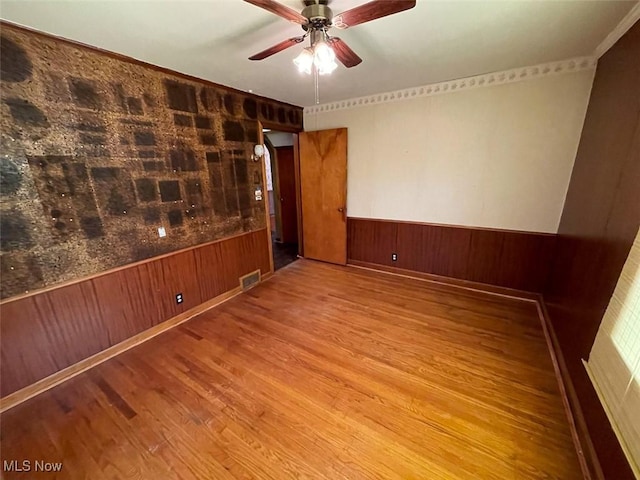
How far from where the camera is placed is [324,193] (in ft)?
13.0

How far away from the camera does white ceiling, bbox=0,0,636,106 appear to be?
145cm

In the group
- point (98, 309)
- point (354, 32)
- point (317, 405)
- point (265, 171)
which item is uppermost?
point (354, 32)

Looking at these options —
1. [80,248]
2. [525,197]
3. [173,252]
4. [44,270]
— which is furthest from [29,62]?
[525,197]

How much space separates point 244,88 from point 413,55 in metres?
1.83

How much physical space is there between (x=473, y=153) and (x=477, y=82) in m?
0.73

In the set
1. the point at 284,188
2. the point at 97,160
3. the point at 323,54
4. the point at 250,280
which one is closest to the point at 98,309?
the point at 97,160

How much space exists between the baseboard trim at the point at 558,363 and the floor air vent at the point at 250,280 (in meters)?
1.72

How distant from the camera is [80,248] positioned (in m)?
1.92

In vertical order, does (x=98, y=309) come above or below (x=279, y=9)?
below

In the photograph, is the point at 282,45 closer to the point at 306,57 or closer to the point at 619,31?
the point at 306,57

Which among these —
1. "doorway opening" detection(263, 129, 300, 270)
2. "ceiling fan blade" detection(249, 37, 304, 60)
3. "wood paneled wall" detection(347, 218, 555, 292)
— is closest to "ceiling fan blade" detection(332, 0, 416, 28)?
"ceiling fan blade" detection(249, 37, 304, 60)

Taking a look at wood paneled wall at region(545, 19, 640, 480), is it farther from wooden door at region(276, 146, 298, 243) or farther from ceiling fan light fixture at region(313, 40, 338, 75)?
wooden door at region(276, 146, 298, 243)

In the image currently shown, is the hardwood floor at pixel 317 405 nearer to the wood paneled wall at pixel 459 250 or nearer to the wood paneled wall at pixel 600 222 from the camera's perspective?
the wood paneled wall at pixel 600 222

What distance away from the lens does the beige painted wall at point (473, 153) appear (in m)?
2.47
